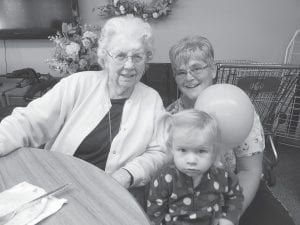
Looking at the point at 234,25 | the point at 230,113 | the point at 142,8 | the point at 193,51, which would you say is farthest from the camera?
the point at 234,25

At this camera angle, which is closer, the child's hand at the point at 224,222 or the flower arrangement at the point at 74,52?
the child's hand at the point at 224,222

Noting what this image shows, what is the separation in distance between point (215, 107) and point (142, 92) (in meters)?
0.49

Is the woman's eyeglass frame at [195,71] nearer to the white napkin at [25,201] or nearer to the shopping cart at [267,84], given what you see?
the shopping cart at [267,84]

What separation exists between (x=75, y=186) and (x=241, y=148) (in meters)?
0.74

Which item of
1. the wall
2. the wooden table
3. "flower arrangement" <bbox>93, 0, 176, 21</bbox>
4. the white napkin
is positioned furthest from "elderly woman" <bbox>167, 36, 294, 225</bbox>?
the wall

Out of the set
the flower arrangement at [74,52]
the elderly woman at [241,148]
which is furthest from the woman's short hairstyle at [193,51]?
the flower arrangement at [74,52]

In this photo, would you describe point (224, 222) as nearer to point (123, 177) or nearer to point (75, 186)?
point (123, 177)

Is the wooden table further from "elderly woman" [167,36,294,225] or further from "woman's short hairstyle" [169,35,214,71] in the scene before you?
"woman's short hairstyle" [169,35,214,71]

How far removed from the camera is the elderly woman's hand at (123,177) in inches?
44.7

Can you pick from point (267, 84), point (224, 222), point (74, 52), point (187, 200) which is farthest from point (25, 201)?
point (74, 52)

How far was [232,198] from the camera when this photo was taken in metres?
1.10

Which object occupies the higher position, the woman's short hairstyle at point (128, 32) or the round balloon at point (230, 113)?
the woman's short hairstyle at point (128, 32)

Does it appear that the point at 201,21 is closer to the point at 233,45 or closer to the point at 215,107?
the point at 233,45

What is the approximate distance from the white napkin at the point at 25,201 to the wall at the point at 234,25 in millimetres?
2825
